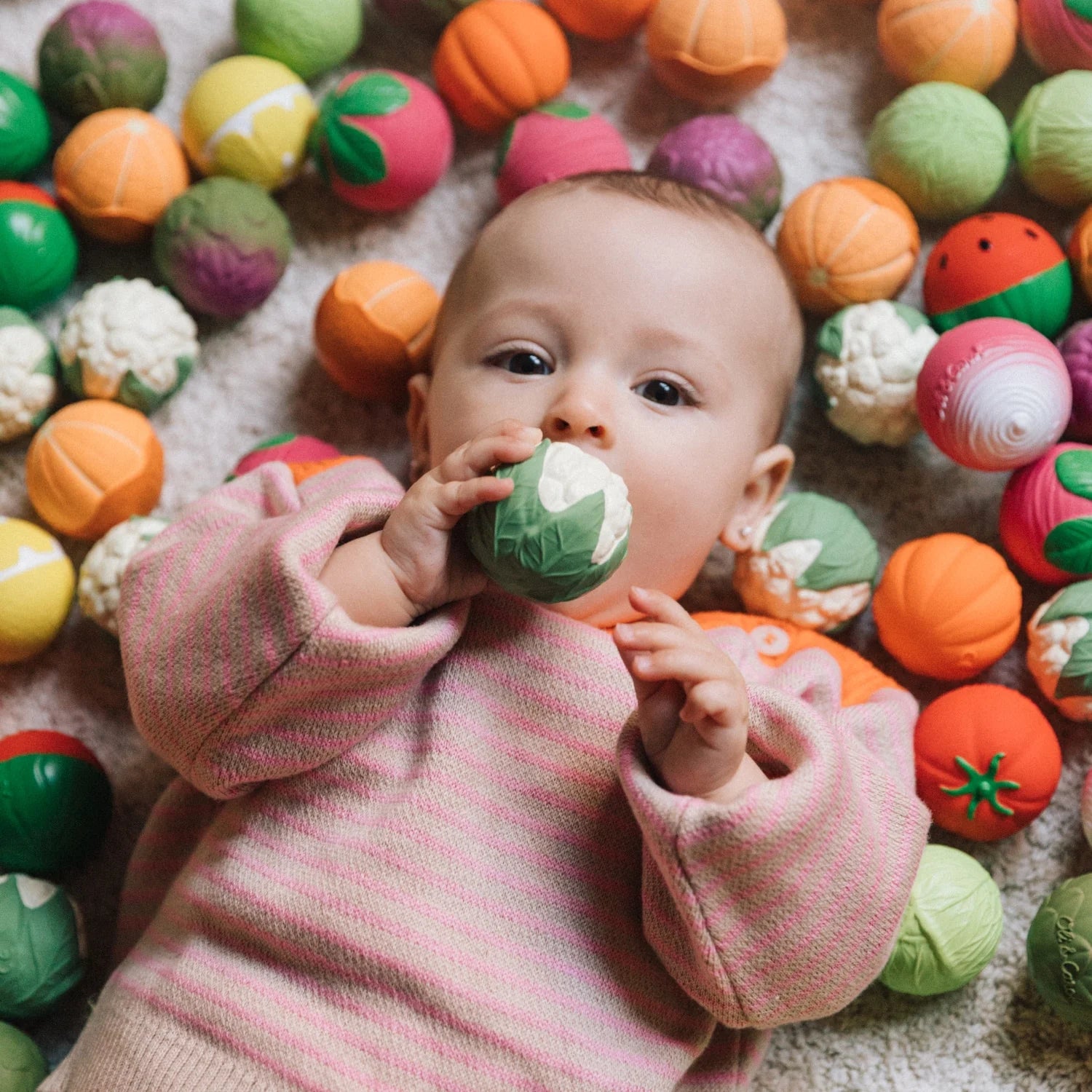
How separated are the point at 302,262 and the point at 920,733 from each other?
0.96m

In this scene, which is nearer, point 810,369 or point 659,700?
point 659,700

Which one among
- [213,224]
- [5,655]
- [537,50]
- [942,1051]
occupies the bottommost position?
[942,1051]

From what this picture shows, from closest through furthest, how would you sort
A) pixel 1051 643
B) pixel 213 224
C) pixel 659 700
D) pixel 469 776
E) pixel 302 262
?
1. pixel 659 700
2. pixel 469 776
3. pixel 1051 643
4. pixel 213 224
5. pixel 302 262

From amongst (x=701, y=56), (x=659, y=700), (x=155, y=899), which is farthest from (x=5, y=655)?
(x=701, y=56)

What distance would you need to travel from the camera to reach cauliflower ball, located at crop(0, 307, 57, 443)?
4.46 ft

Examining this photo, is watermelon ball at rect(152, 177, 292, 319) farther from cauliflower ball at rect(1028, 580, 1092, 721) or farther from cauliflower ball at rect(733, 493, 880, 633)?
cauliflower ball at rect(1028, 580, 1092, 721)

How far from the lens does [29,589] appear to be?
131 cm

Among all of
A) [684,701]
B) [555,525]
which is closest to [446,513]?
[555,525]

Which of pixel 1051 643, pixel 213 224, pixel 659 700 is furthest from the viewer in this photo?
pixel 213 224

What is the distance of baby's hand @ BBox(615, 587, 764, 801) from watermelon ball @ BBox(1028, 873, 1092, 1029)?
412 mm

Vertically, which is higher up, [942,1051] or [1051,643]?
[1051,643]

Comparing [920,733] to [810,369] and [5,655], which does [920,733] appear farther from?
[5,655]

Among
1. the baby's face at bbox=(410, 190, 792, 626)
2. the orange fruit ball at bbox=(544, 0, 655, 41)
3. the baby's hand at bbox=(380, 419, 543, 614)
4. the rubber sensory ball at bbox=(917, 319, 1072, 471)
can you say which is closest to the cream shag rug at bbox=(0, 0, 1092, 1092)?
the orange fruit ball at bbox=(544, 0, 655, 41)

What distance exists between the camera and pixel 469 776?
1.09 metres
